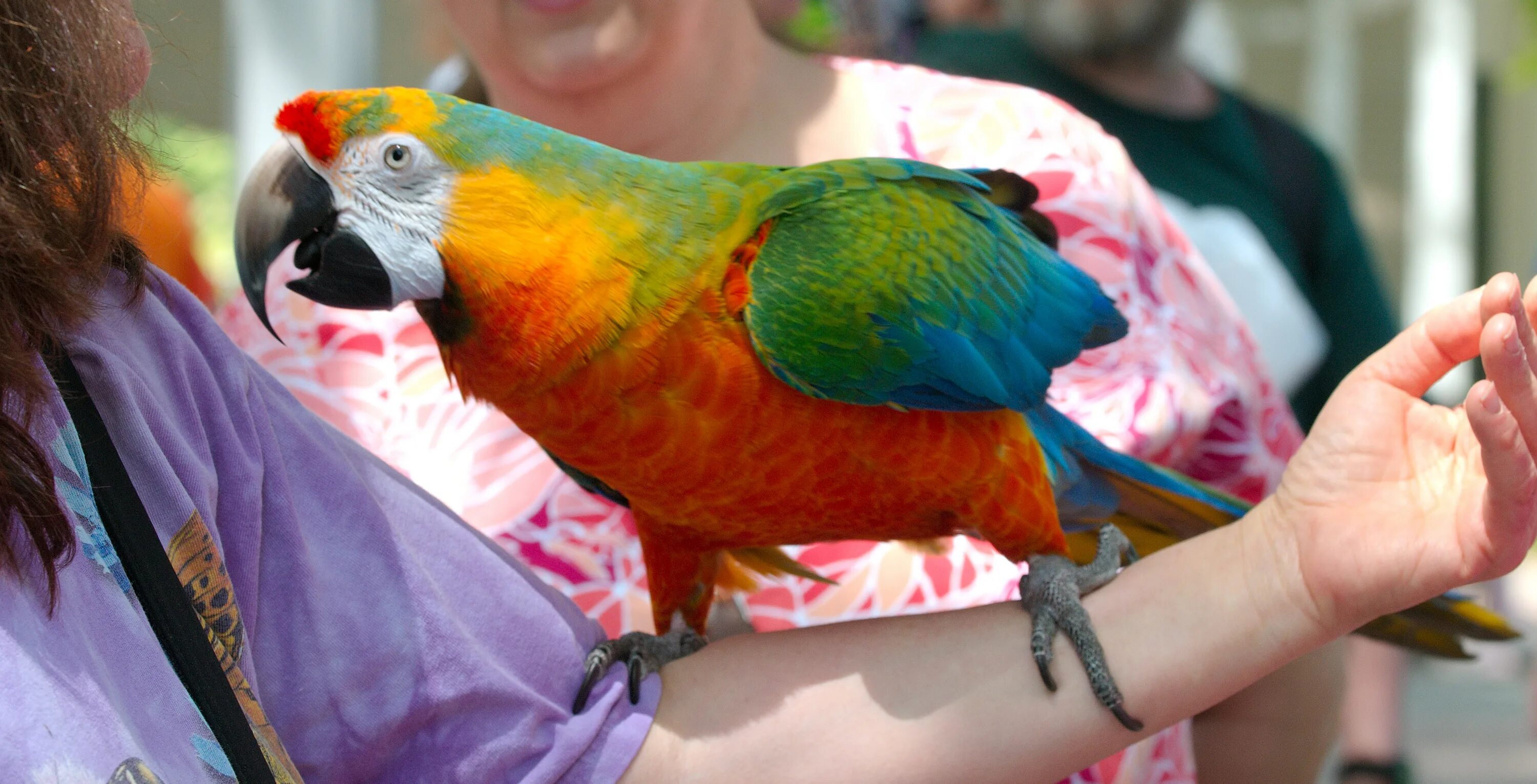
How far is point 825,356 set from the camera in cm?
95

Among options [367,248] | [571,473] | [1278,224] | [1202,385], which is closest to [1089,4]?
[1278,224]

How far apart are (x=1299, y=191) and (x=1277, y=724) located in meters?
1.02

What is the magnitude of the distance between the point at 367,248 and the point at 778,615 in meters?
0.57

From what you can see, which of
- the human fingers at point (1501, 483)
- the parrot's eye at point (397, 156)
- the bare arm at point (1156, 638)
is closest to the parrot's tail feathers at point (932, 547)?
the bare arm at point (1156, 638)

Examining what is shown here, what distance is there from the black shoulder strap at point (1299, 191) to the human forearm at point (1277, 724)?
86 centimetres

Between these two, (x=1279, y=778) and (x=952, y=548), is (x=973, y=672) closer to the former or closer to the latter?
(x=952, y=548)

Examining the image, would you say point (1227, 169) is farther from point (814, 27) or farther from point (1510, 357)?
point (1510, 357)

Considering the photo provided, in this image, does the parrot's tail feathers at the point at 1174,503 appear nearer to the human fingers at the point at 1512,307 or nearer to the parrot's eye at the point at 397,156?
the human fingers at the point at 1512,307

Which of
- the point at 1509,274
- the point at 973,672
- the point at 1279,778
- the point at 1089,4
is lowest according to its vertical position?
the point at 1279,778

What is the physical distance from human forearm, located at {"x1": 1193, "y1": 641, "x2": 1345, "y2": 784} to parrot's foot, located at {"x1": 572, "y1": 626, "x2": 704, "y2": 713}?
64 centimetres

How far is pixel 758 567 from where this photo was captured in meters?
1.21

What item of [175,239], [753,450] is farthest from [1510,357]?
[175,239]

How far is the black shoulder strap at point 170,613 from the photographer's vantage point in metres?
0.67

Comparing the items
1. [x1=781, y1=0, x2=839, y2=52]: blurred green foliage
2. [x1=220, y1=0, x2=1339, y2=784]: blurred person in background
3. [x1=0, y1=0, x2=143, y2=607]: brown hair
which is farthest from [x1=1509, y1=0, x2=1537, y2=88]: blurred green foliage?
[x1=0, y1=0, x2=143, y2=607]: brown hair
